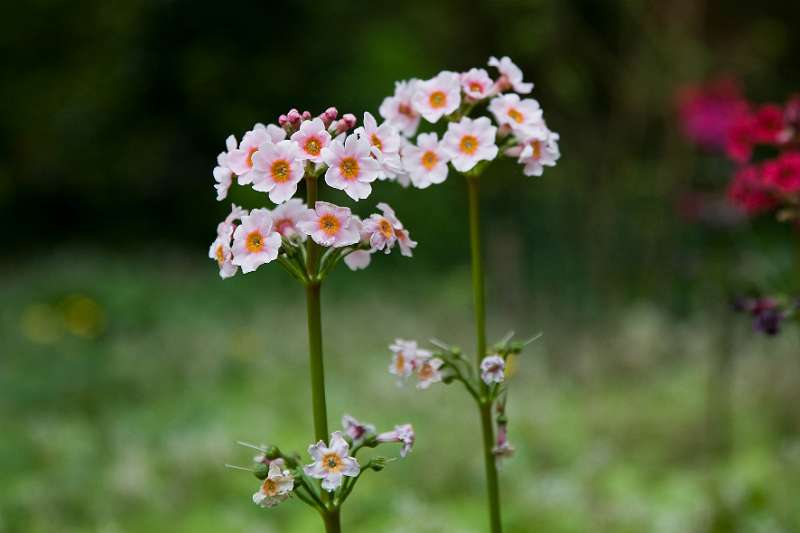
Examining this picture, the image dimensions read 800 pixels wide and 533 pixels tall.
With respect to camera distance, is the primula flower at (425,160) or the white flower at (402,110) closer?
the primula flower at (425,160)

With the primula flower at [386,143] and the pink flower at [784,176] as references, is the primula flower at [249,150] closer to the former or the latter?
the primula flower at [386,143]

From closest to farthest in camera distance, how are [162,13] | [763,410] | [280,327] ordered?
[763,410] → [280,327] → [162,13]

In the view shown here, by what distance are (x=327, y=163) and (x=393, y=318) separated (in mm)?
4647

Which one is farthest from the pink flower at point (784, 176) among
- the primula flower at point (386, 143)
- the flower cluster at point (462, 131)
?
the primula flower at point (386, 143)

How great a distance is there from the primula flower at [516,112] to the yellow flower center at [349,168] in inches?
12.8

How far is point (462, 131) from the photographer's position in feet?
5.44

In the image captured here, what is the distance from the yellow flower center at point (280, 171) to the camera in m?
1.50

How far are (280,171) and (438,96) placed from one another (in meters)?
0.37

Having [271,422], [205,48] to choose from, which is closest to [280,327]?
[271,422]

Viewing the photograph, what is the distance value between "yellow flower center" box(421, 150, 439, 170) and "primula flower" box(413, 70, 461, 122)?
0.07 metres

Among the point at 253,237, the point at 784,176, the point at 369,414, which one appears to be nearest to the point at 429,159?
the point at 253,237

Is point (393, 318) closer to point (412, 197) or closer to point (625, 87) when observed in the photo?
point (625, 87)

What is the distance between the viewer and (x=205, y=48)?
28.8ft

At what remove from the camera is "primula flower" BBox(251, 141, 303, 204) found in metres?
1.49
